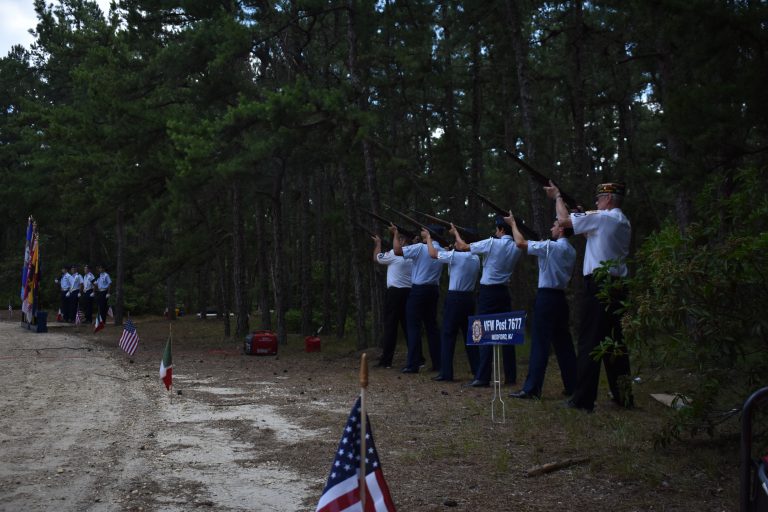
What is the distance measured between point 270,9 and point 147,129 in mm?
4255

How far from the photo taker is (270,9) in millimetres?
19328

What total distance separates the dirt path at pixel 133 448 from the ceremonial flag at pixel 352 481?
5.61 feet

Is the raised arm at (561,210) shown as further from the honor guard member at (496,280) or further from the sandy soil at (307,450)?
the honor guard member at (496,280)

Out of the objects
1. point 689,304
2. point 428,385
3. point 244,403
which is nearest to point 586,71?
point 428,385

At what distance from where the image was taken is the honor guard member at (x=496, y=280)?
1164 centimetres

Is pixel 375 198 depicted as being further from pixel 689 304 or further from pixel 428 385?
pixel 689 304

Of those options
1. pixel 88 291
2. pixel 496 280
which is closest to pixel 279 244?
pixel 496 280

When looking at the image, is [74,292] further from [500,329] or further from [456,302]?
[500,329]

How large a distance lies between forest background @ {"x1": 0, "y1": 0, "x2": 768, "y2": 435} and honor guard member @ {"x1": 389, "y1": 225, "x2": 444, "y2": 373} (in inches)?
137

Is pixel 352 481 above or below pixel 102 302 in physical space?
below

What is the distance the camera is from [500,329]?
350 inches

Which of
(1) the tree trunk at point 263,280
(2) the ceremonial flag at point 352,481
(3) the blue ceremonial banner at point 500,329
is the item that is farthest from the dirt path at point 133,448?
(1) the tree trunk at point 263,280

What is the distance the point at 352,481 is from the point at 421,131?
26.0 meters

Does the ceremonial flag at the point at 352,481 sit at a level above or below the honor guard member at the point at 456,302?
below
